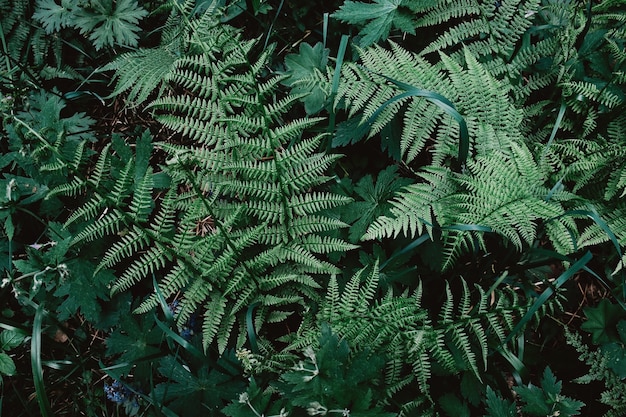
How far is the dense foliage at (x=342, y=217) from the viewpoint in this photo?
248cm

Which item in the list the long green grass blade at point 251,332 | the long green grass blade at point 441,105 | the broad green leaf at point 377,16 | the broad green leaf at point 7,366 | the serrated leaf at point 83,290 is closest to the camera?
the long green grass blade at point 441,105

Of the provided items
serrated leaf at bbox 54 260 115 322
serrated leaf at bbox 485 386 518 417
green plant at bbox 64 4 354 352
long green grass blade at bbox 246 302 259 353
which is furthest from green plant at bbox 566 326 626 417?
serrated leaf at bbox 54 260 115 322

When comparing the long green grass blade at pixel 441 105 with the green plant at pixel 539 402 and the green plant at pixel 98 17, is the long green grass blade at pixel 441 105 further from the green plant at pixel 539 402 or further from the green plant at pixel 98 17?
the green plant at pixel 98 17

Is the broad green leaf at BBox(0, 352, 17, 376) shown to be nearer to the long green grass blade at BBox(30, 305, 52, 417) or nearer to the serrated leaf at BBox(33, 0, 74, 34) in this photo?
the long green grass blade at BBox(30, 305, 52, 417)

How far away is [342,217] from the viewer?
2865 mm

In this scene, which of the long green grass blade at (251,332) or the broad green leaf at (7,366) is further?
the broad green leaf at (7,366)

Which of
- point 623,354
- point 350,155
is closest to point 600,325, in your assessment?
point 623,354

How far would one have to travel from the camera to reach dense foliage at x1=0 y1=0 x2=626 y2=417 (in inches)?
97.6

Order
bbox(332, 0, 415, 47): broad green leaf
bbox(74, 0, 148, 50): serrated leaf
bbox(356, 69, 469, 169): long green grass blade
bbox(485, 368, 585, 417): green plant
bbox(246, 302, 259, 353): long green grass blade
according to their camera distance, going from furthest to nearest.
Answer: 1. bbox(74, 0, 148, 50): serrated leaf
2. bbox(332, 0, 415, 47): broad green leaf
3. bbox(246, 302, 259, 353): long green grass blade
4. bbox(356, 69, 469, 169): long green grass blade
5. bbox(485, 368, 585, 417): green plant

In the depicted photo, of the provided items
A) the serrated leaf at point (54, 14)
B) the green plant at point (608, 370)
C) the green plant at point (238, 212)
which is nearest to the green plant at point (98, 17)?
the serrated leaf at point (54, 14)

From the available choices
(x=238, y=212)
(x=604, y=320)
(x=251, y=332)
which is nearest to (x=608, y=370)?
(x=604, y=320)

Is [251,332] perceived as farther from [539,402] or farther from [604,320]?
[604,320]

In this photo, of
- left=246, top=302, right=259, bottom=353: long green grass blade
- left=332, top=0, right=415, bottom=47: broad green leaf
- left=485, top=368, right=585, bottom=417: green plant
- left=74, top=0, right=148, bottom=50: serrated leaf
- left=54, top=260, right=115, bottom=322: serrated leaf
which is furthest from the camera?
left=74, top=0, right=148, bottom=50: serrated leaf

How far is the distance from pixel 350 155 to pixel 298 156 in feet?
1.89
